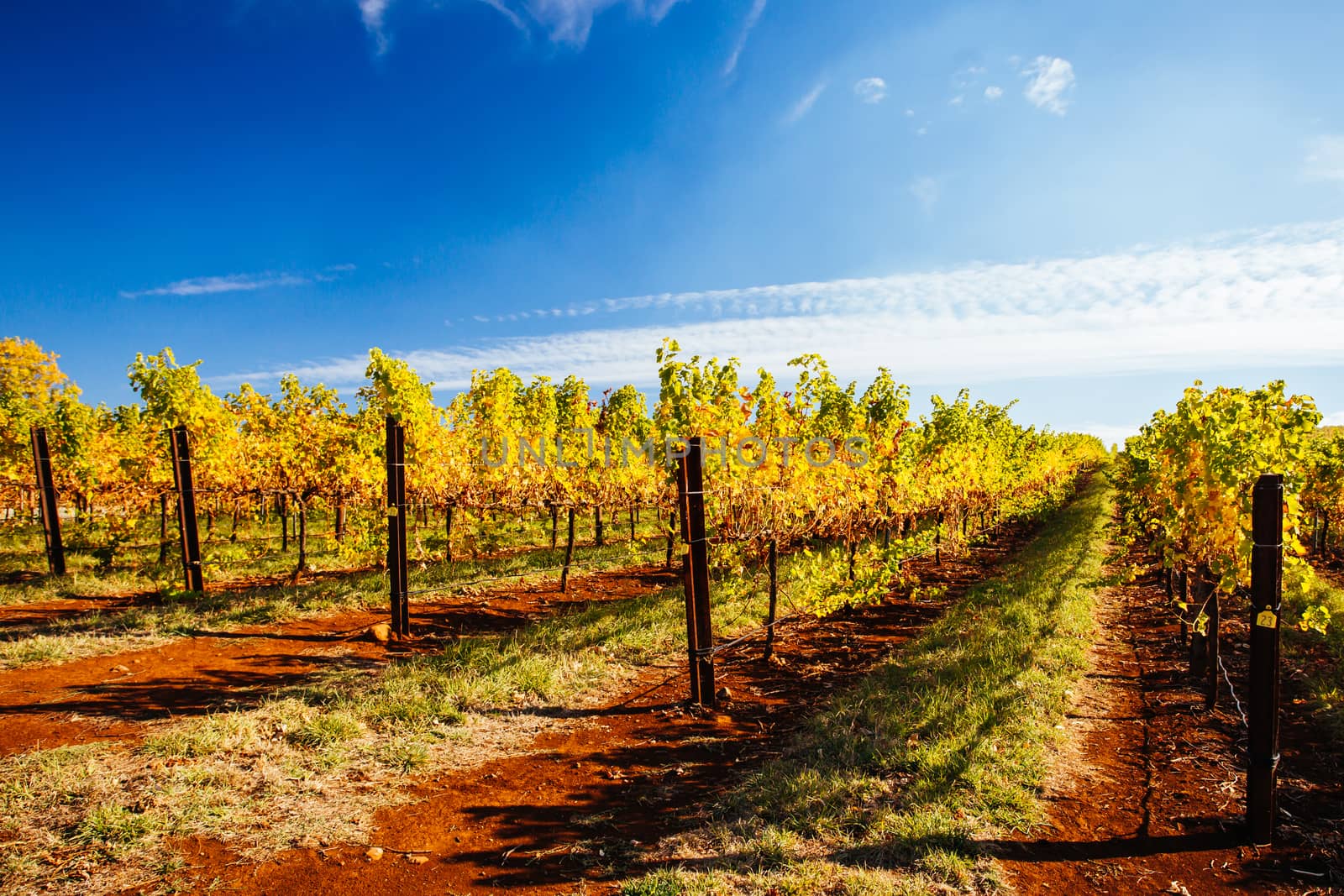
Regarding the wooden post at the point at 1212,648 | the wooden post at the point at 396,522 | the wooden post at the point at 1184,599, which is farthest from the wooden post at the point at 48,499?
the wooden post at the point at 1184,599

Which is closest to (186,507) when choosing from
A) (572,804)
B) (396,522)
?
(396,522)

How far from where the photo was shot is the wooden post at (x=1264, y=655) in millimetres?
3822

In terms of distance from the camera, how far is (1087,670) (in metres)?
7.07

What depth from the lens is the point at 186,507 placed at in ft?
31.1

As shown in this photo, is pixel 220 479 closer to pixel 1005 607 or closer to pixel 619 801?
pixel 619 801

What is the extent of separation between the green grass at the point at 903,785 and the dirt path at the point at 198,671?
5.02 metres

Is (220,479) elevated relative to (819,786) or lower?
elevated

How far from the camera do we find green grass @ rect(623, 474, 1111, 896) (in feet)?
11.1

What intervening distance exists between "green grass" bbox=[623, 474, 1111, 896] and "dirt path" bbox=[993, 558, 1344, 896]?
243 millimetres

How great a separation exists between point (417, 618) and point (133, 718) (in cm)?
401

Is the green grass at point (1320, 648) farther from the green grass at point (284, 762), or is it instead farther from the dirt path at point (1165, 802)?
the green grass at point (284, 762)

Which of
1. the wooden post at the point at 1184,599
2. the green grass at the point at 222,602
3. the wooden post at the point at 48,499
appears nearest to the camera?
the green grass at the point at 222,602

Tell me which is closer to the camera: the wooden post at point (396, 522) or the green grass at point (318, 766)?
the green grass at point (318, 766)

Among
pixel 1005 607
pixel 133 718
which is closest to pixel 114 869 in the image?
pixel 133 718
